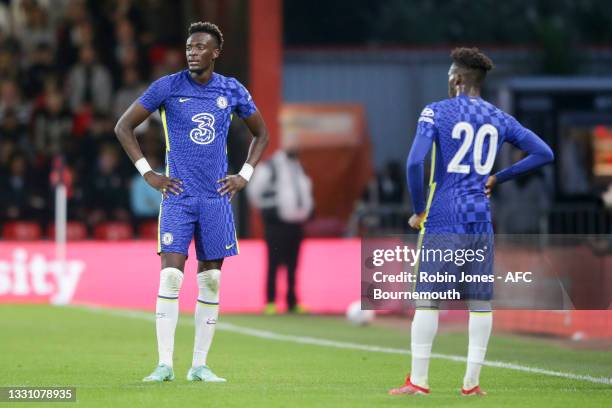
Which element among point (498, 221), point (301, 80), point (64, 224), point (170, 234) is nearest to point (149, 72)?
point (64, 224)

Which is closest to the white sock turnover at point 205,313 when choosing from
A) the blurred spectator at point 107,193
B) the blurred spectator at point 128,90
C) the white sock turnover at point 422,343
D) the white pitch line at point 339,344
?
the white sock turnover at point 422,343

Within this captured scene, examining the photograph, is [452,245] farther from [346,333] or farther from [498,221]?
[498,221]

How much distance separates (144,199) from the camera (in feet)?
73.9

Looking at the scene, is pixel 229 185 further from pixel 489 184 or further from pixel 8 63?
pixel 8 63

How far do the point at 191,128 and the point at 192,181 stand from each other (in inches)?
13.7

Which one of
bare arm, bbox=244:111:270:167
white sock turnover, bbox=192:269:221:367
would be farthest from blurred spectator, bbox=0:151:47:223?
white sock turnover, bbox=192:269:221:367

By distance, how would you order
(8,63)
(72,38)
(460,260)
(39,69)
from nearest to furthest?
(460,260), (39,69), (72,38), (8,63)

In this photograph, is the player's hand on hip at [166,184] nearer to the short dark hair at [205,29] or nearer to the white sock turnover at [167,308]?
the white sock turnover at [167,308]

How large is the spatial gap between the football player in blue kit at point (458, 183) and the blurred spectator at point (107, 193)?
13.6 m

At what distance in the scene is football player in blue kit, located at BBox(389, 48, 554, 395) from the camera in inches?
363

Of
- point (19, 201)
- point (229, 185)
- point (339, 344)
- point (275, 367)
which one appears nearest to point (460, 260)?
point (229, 185)

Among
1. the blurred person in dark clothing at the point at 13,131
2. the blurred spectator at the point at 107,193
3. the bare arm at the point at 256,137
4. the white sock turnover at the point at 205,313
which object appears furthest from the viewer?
the blurred person in dark clothing at the point at 13,131

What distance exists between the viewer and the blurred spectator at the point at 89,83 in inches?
979

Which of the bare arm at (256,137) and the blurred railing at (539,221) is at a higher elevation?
the bare arm at (256,137)
